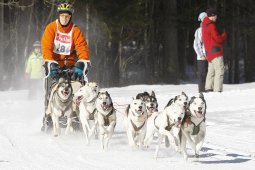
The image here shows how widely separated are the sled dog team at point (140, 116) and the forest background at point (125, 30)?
13697mm

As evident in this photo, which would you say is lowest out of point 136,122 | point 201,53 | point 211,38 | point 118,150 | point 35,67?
point 118,150

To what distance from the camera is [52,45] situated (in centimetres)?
1015

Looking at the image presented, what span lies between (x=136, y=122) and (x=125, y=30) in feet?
72.4

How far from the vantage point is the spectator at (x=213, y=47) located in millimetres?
14703

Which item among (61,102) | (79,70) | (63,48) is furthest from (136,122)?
(63,48)

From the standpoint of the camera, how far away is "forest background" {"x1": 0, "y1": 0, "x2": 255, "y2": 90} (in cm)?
2491

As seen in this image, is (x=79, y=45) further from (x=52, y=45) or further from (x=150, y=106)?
(x=150, y=106)

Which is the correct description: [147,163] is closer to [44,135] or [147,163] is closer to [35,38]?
[44,135]

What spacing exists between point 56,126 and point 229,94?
243 inches

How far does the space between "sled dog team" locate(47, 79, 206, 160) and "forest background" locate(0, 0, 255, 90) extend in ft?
44.9

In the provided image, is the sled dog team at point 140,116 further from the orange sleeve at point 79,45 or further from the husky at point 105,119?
the orange sleeve at point 79,45

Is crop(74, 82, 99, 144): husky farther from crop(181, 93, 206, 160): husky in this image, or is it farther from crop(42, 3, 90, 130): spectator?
crop(181, 93, 206, 160): husky

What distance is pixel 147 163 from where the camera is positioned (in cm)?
718

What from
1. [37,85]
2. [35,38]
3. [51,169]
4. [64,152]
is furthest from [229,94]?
[35,38]
